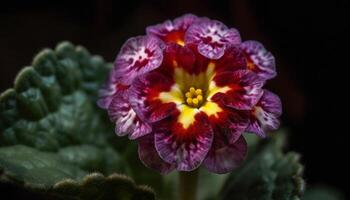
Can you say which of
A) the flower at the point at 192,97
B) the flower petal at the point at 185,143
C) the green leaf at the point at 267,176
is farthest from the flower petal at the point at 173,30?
the green leaf at the point at 267,176

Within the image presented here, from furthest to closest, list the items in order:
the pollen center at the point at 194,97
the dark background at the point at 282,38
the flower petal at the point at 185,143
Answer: the dark background at the point at 282,38 < the pollen center at the point at 194,97 < the flower petal at the point at 185,143

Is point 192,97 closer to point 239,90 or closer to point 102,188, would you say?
point 239,90

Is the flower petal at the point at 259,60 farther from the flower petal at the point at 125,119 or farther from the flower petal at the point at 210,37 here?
the flower petal at the point at 125,119

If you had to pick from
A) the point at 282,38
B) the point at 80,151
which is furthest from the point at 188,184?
the point at 282,38

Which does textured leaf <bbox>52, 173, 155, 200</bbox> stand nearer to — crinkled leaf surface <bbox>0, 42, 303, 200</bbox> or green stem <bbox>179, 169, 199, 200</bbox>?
crinkled leaf surface <bbox>0, 42, 303, 200</bbox>

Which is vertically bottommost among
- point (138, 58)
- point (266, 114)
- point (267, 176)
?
point (267, 176)

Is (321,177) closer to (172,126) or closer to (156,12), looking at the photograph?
(156,12)
